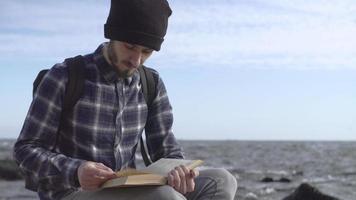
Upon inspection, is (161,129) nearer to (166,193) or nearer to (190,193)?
(190,193)

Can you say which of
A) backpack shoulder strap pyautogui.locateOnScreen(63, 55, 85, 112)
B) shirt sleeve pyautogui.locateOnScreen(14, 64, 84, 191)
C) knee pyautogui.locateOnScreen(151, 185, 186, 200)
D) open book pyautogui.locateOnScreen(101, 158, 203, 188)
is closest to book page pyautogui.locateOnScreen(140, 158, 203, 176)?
open book pyautogui.locateOnScreen(101, 158, 203, 188)

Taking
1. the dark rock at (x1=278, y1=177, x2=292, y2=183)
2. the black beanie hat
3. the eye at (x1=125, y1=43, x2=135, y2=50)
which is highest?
the black beanie hat

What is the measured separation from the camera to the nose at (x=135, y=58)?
2.99m

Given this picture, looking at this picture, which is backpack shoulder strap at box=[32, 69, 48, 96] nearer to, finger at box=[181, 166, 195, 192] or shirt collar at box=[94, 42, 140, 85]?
shirt collar at box=[94, 42, 140, 85]

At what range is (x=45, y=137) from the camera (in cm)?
300

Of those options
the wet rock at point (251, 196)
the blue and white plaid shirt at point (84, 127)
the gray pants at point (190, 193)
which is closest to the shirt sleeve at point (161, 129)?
the blue and white plaid shirt at point (84, 127)

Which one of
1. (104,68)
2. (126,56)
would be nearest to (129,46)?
(126,56)

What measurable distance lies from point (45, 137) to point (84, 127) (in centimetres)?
19

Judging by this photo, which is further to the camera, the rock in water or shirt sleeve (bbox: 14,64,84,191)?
the rock in water

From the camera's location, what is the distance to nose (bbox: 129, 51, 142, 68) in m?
2.99

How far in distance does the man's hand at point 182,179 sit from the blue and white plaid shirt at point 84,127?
396 millimetres

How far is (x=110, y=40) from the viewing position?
3.09 m

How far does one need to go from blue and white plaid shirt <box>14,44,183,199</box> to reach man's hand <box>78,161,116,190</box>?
0.29 ft

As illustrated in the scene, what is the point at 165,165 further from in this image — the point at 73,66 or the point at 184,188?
the point at 73,66
